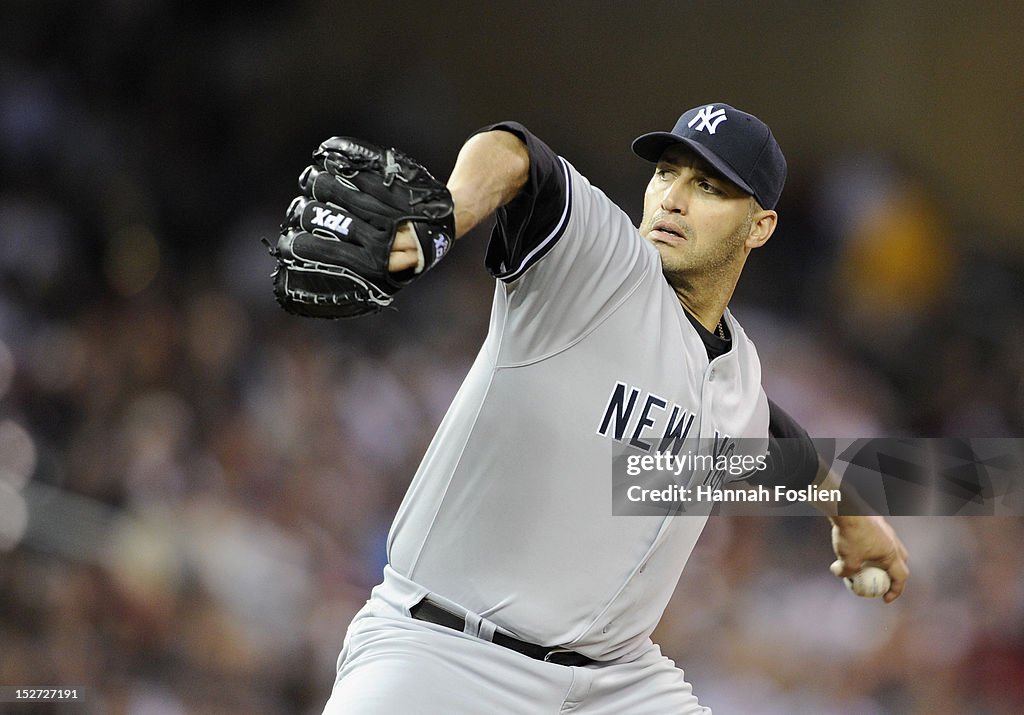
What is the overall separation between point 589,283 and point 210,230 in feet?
11.5

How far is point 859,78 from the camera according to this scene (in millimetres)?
5574

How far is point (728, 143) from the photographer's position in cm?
211

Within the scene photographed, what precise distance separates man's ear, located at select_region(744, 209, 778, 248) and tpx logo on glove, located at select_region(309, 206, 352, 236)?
1189 millimetres

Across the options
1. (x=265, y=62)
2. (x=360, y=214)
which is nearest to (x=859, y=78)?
(x=265, y=62)

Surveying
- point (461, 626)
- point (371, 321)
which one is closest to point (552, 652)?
point (461, 626)

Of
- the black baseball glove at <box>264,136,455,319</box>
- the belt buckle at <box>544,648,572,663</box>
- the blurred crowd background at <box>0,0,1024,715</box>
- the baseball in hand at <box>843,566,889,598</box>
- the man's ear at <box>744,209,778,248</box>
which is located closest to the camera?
the black baseball glove at <box>264,136,455,319</box>

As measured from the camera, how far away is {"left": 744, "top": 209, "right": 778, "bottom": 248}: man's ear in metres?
2.25

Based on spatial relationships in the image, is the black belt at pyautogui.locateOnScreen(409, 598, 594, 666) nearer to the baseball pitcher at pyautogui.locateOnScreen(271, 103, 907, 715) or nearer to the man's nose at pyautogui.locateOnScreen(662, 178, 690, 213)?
the baseball pitcher at pyautogui.locateOnScreen(271, 103, 907, 715)

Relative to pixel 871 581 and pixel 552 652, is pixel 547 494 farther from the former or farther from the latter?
pixel 871 581

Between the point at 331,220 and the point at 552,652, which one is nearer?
the point at 331,220

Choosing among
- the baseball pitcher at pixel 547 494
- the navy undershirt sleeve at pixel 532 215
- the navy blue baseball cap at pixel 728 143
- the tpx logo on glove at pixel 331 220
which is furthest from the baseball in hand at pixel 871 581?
the tpx logo on glove at pixel 331 220

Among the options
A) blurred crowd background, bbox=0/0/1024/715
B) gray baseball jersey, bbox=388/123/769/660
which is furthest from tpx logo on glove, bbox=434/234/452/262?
blurred crowd background, bbox=0/0/1024/715

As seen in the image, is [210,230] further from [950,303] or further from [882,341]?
[950,303]

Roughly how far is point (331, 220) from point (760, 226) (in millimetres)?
1255
